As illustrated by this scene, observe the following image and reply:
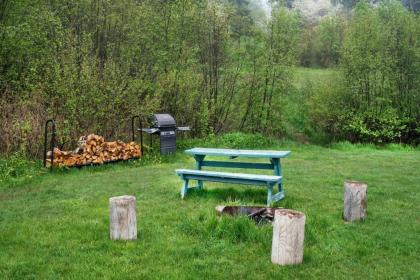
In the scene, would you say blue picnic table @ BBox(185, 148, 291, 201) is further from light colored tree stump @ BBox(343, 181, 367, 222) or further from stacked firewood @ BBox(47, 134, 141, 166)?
stacked firewood @ BBox(47, 134, 141, 166)

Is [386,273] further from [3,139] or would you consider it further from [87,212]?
[3,139]

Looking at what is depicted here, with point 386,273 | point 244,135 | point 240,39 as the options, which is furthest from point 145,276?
point 240,39

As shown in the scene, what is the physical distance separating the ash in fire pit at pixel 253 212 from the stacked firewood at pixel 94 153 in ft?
18.2

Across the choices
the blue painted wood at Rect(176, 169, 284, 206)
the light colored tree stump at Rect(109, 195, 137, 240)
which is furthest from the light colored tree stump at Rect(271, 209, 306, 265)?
the blue painted wood at Rect(176, 169, 284, 206)

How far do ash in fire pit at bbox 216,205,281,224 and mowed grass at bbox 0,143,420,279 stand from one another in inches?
9.0

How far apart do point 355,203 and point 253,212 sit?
1303 millimetres

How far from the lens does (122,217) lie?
5.14 m

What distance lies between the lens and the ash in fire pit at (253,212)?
5.68 m

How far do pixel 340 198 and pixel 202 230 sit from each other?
2.84 meters

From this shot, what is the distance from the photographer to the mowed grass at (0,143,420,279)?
4.39 metres

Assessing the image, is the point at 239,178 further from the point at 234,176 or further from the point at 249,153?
the point at 249,153

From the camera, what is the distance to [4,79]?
13.1 m

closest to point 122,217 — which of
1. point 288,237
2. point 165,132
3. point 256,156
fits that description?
point 288,237

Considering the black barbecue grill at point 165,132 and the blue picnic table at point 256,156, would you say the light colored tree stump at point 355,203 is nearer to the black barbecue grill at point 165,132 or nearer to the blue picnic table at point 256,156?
the blue picnic table at point 256,156
